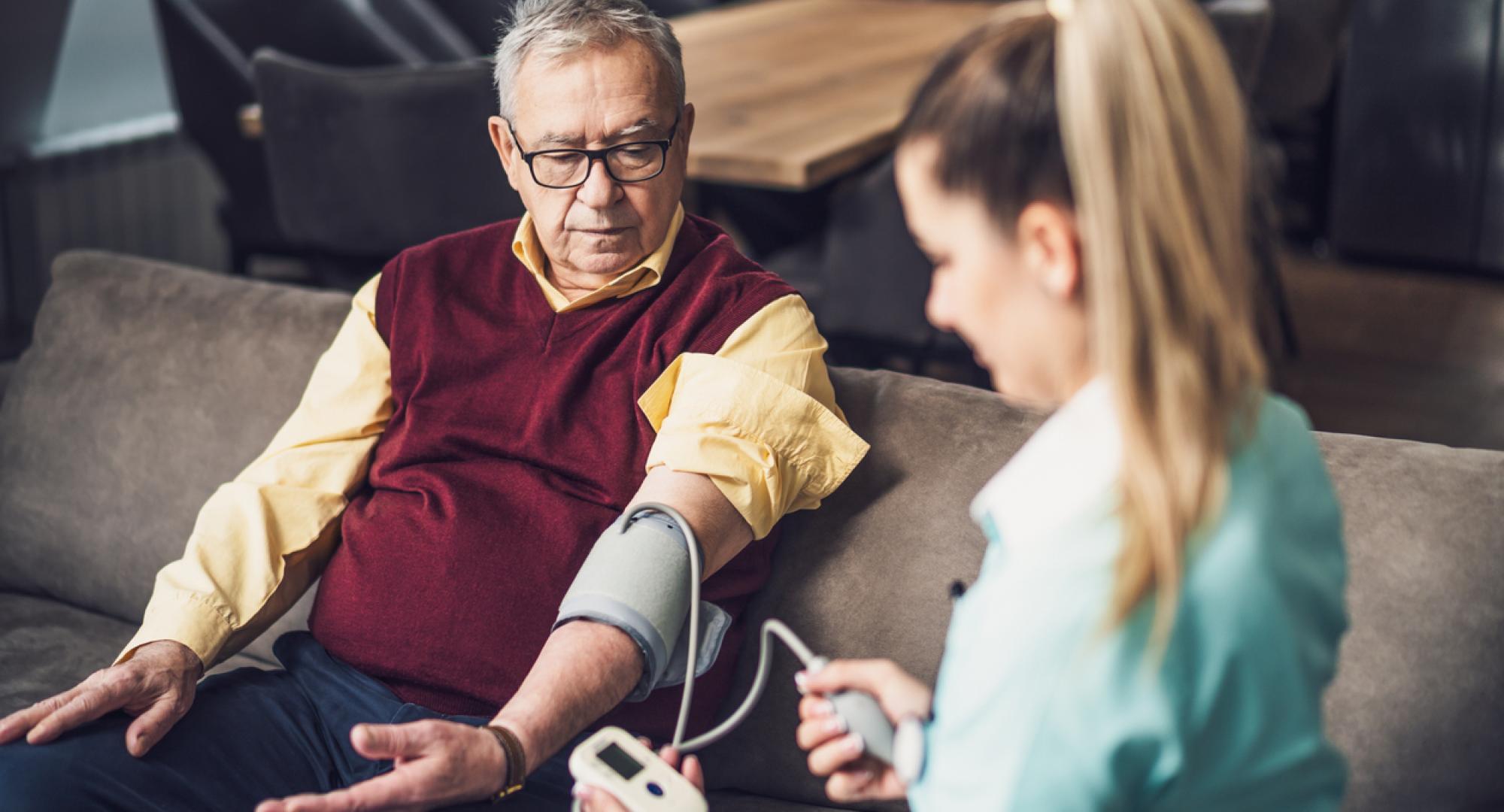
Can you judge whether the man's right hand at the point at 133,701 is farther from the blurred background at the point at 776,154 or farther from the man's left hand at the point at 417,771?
the blurred background at the point at 776,154

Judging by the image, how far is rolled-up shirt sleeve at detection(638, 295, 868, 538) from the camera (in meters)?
1.22

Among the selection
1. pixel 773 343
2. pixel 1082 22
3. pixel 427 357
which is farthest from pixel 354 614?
pixel 1082 22

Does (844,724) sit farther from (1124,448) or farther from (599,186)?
(599,186)

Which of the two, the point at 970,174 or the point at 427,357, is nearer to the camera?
the point at 970,174

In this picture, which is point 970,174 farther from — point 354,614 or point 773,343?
point 354,614

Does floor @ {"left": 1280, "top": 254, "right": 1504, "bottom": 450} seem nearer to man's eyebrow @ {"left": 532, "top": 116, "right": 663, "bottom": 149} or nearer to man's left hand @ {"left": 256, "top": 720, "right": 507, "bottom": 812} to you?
man's eyebrow @ {"left": 532, "top": 116, "right": 663, "bottom": 149}

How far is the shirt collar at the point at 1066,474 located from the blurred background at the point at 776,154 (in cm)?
158

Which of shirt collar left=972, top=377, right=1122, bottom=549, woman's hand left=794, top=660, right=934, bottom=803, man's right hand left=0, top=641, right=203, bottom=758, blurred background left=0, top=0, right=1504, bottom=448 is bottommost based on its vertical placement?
blurred background left=0, top=0, right=1504, bottom=448

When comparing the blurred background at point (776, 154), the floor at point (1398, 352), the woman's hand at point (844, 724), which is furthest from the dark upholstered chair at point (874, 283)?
the woman's hand at point (844, 724)

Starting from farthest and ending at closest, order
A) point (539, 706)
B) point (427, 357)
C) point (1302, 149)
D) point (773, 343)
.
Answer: point (1302, 149) < point (427, 357) < point (773, 343) < point (539, 706)

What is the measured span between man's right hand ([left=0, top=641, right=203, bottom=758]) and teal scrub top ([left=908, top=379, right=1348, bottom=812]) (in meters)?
0.81

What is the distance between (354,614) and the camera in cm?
133

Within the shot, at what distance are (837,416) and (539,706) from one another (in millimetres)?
424

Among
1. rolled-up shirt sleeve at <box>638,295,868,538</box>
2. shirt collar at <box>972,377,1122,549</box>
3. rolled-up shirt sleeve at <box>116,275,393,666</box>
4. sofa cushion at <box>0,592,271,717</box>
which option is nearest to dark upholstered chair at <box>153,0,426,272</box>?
sofa cushion at <box>0,592,271,717</box>
